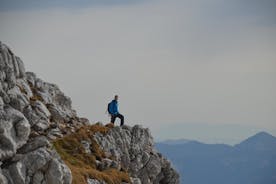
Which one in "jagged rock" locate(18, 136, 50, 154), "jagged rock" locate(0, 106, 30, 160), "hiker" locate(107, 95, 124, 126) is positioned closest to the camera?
"jagged rock" locate(0, 106, 30, 160)

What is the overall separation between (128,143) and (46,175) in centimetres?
2628

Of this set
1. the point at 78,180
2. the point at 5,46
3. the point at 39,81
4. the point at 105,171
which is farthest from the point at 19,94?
the point at 39,81

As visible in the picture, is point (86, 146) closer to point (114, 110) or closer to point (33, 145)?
point (114, 110)

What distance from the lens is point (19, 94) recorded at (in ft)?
169

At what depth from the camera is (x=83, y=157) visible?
2350 inches

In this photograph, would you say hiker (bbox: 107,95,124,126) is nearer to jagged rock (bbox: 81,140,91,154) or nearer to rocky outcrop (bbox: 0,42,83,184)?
jagged rock (bbox: 81,140,91,154)

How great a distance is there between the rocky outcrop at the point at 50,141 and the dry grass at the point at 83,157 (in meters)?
0.11

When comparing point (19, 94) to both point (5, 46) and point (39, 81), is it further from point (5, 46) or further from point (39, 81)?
point (39, 81)

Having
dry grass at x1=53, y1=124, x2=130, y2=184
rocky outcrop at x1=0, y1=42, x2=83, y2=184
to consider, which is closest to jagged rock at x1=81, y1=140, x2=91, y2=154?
dry grass at x1=53, y1=124, x2=130, y2=184

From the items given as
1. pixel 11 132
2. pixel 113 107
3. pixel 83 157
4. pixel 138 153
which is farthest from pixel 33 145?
pixel 113 107

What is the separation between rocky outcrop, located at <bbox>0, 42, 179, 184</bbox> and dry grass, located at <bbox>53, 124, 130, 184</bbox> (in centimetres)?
11

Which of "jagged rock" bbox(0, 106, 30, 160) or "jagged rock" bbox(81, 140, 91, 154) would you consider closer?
"jagged rock" bbox(0, 106, 30, 160)

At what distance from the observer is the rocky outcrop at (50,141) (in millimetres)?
42344

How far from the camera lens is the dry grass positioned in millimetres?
53794
